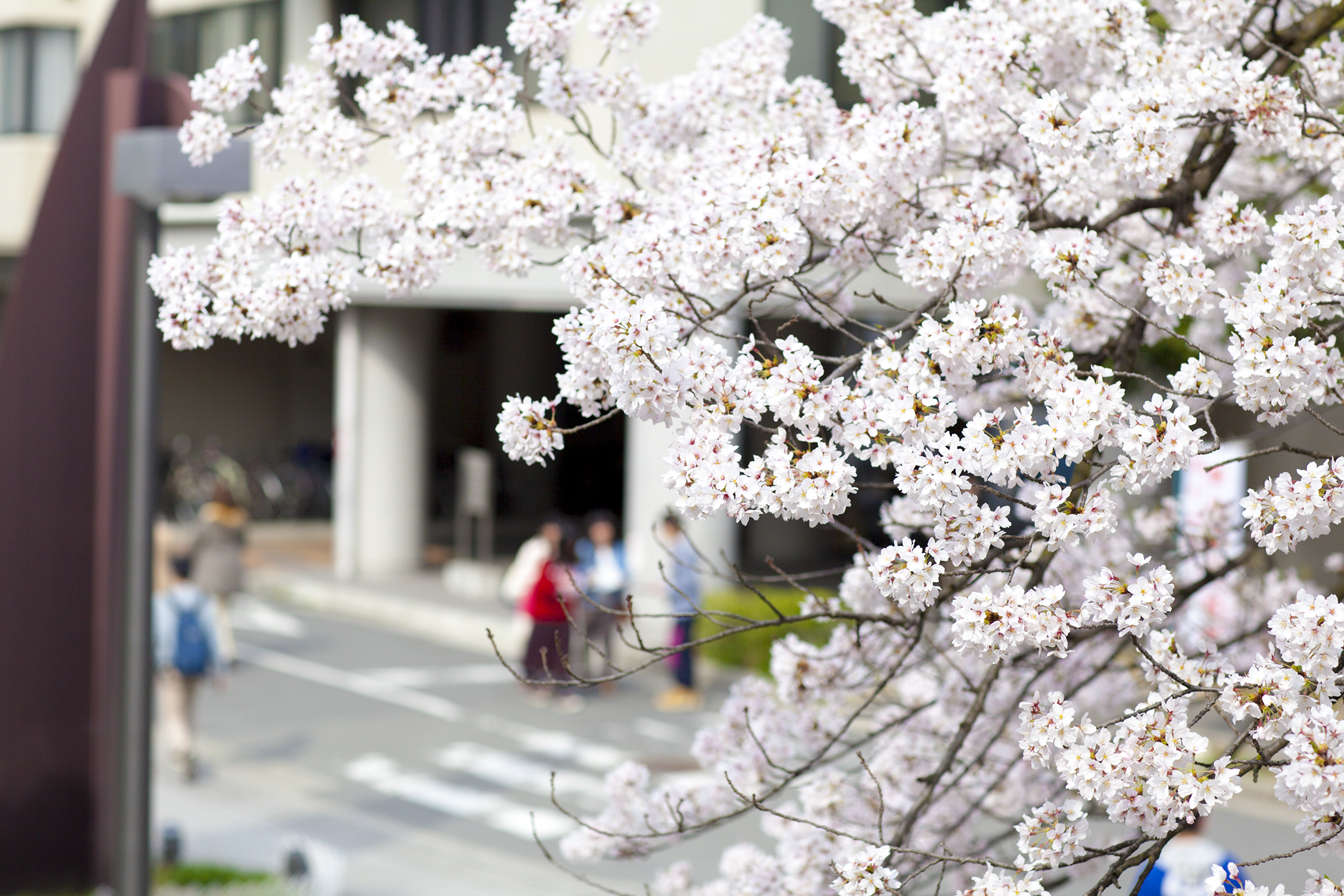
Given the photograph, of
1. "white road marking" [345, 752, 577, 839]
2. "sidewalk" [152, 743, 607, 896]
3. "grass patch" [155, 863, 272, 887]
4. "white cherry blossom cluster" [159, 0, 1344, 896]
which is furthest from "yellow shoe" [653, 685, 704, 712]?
"white cherry blossom cluster" [159, 0, 1344, 896]

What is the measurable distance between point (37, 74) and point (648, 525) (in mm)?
13515

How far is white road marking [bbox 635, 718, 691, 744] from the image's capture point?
1224cm

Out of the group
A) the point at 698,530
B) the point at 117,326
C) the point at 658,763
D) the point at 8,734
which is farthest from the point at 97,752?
the point at 698,530

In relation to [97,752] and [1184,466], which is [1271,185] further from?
[97,752]

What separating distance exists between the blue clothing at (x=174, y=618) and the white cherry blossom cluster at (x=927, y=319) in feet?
21.6

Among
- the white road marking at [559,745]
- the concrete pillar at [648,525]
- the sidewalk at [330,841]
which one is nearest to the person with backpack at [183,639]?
the sidewalk at [330,841]

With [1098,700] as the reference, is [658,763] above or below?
below

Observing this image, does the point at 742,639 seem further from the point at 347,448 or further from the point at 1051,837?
the point at 1051,837

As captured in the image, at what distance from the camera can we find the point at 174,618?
10.2 m

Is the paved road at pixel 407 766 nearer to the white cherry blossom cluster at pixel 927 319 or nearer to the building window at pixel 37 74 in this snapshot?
the white cherry blossom cluster at pixel 927 319

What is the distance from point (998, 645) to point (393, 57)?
2.27 meters

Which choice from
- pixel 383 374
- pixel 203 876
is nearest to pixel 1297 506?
pixel 203 876

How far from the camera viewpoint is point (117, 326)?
748 cm

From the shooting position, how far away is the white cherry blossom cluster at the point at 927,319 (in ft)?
8.36
